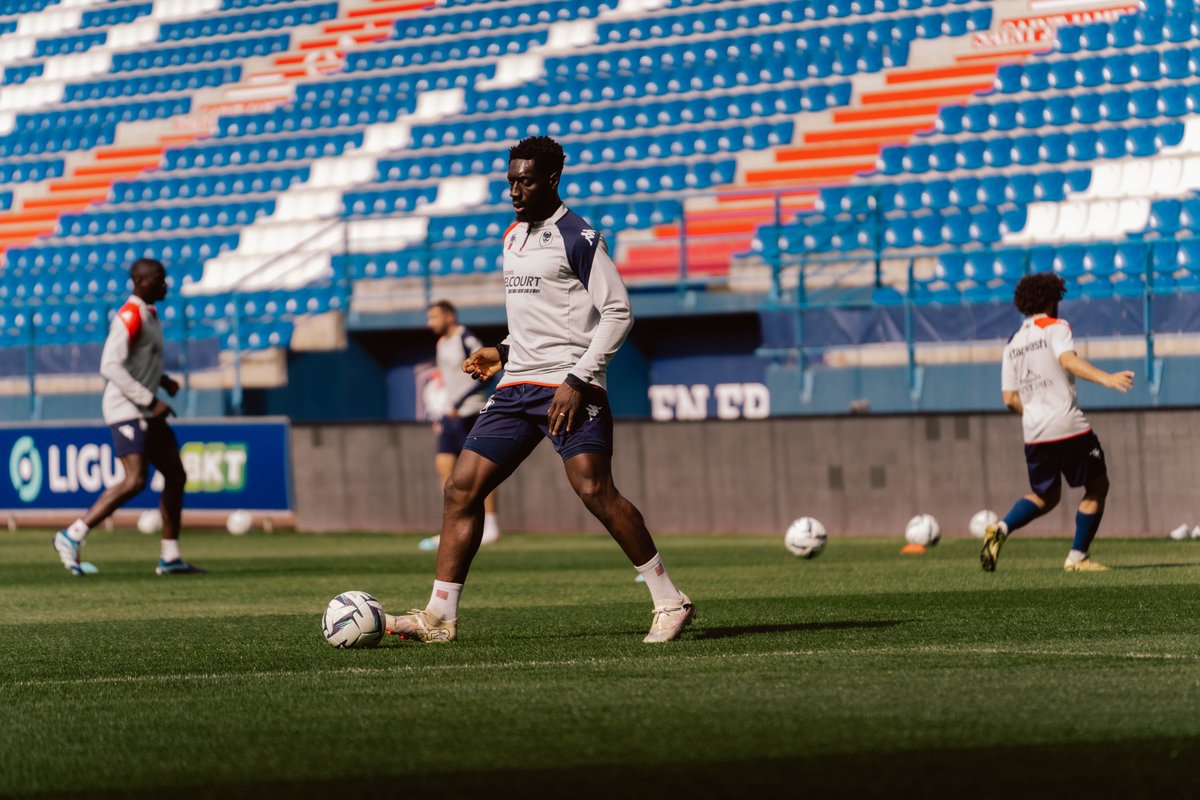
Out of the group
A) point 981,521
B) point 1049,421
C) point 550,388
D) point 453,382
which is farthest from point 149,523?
point 550,388

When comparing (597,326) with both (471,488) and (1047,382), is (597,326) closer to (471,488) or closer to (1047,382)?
(471,488)

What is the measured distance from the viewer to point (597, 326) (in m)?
7.42

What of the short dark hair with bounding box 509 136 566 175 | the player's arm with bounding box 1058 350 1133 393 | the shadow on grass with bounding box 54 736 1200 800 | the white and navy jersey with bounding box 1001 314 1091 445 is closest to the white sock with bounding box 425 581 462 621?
the short dark hair with bounding box 509 136 566 175

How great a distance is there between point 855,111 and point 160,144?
42.0 ft

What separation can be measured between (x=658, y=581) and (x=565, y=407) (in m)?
0.85

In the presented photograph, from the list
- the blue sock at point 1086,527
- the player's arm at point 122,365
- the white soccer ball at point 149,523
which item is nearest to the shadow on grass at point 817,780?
the blue sock at point 1086,527

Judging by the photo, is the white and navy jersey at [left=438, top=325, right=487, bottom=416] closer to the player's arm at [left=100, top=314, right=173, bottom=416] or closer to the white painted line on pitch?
the player's arm at [left=100, top=314, right=173, bottom=416]

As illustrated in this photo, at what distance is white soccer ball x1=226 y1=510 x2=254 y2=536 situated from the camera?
19.2 metres

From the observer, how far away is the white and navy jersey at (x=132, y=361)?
12.5 m

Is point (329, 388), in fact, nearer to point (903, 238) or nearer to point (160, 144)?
point (903, 238)

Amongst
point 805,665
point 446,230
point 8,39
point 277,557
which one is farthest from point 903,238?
point 8,39

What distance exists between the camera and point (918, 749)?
191 inches

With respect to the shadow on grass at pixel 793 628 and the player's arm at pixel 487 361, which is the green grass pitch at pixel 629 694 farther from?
the player's arm at pixel 487 361

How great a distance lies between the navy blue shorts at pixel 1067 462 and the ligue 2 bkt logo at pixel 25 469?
13.0 metres
